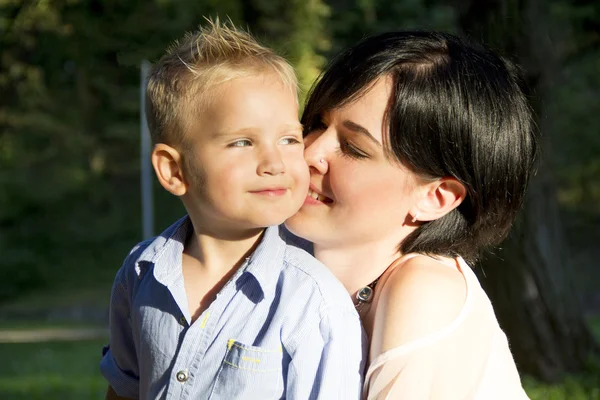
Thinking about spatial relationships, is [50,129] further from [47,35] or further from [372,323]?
[372,323]

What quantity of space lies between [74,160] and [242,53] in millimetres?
20716

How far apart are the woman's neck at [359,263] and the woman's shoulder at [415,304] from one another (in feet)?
0.27

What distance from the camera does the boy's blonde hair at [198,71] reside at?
215cm

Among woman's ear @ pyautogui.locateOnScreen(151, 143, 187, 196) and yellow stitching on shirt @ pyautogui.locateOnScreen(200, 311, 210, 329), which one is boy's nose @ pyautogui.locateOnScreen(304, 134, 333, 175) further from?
yellow stitching on shirt @ pyautogui.locateOnScreen(200, 311, 210, 329)

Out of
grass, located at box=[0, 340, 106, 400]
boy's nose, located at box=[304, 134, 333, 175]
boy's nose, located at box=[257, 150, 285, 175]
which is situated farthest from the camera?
grass, located at box=[0, 340, 106, 400]

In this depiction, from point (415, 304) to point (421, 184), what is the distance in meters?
0.35

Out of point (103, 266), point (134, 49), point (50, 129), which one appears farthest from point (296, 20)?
point (103, 266)

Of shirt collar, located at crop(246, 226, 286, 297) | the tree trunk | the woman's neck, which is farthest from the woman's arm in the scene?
the tree trunk

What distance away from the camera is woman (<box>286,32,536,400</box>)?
2111 mm

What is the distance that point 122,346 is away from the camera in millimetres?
2416

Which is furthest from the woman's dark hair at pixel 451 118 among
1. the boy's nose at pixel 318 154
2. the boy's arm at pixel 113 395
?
the boy's arm at pixel 113 395

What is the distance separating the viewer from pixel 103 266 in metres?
23.4

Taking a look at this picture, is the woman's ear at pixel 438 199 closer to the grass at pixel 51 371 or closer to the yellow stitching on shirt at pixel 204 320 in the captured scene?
the yellow stitching on shirt at pixel 204 320

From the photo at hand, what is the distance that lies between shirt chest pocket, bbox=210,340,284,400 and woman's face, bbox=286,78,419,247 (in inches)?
13.5
